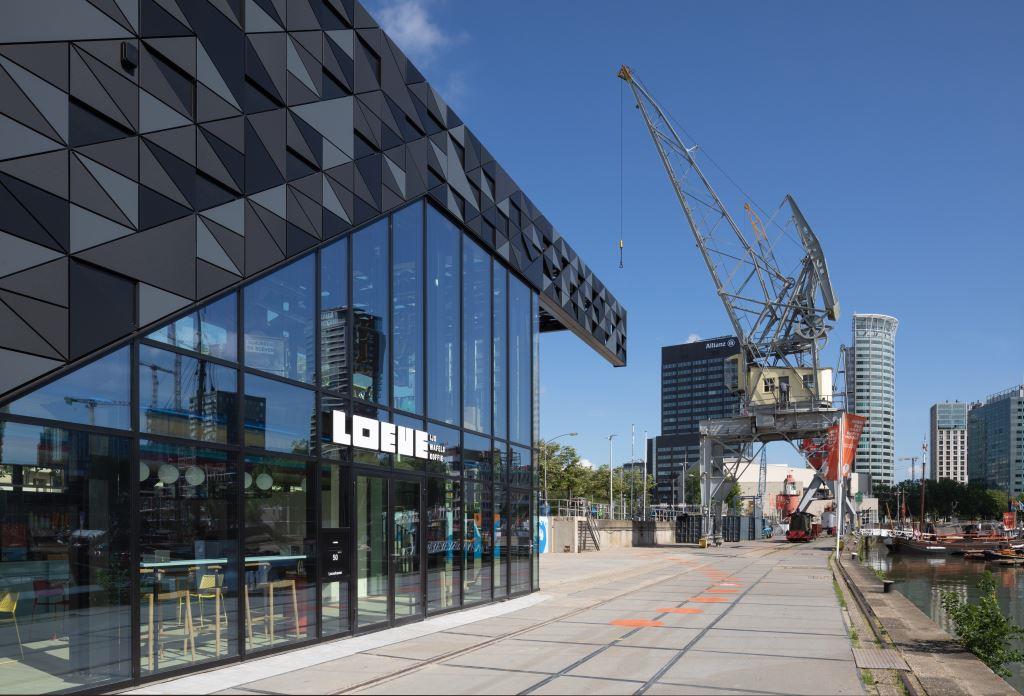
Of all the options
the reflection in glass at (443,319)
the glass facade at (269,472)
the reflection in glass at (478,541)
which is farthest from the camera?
the reflection in glass at (478,541)

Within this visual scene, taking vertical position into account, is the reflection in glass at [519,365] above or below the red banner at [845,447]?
A: above

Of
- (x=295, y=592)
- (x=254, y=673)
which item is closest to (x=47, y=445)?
(x=254, y=673)

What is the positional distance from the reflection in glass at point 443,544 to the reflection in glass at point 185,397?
667cm

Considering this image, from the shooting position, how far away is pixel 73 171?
10.3 m

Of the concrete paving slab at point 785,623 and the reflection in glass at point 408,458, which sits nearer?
the reflection in glass at point 408,458

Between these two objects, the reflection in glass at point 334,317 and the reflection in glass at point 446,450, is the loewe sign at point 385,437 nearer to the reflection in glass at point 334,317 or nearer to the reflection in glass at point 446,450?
the reflection in glass at point 446,450

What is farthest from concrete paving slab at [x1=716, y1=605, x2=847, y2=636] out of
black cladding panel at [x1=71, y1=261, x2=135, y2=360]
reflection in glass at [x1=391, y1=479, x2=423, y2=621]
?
black cladding panel at [x1=71, y1=261, x2=135, y2=360]

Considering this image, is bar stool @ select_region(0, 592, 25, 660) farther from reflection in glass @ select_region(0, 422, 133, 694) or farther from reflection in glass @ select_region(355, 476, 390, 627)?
reflection in glass @ select_region(355, 476, 390, 627)

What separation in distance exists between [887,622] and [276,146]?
52.8ft

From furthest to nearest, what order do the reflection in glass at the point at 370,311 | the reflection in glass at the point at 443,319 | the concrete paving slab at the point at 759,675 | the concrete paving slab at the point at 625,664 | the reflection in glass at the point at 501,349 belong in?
the reflection in glass at the point at 501,349 < the reflection in glass at the point at 443,319 < the reflection in glass at the point at 370,311 < the concrete paving slab at the point at 625,664 < the concrete paving slab at the point at 759,675

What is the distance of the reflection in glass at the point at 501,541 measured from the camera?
22422mm

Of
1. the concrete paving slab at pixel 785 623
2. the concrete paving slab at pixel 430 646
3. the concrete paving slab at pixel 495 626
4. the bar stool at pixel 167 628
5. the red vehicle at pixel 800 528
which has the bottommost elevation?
the red vehicle at pixel 800 528

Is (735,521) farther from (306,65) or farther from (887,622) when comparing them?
(306,65)

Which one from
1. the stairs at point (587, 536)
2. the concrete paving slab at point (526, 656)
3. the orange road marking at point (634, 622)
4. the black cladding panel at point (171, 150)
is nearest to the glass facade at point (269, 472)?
the black cladding panel at point (171, 150)
